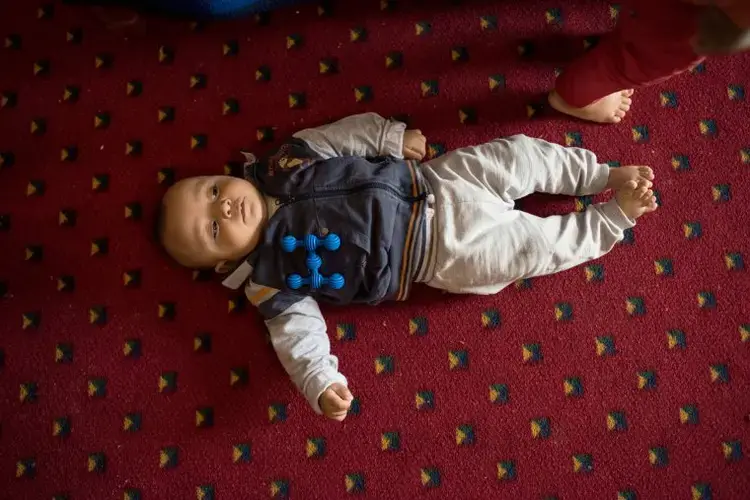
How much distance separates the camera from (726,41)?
687 mm

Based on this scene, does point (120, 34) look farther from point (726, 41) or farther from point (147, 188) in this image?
point (726, 41)

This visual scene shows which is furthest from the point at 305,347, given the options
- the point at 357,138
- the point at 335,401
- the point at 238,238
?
the point at 357,138

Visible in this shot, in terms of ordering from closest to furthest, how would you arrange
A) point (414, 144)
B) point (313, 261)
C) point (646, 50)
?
point (646, 50), point (313, 261), point (414, 144)

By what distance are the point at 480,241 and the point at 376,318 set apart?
23 cm

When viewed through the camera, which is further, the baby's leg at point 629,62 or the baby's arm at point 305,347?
the baby's arm at point 305,347

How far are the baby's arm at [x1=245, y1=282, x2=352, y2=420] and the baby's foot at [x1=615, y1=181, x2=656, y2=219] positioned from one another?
1.77ft

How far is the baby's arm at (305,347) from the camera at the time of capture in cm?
90

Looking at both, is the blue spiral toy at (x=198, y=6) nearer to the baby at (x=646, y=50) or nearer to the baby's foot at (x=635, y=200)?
the baby at (x=646, y=50)

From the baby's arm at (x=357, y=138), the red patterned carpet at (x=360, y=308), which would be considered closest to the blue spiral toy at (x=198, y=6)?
the red patterned carpet at (x=360, y=308)


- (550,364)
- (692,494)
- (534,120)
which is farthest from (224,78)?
(692,494)

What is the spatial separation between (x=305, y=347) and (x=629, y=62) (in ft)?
2.14

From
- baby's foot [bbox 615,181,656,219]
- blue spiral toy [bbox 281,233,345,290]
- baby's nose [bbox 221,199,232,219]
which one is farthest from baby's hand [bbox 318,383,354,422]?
baby's foot [bbox 615,181,656,219]

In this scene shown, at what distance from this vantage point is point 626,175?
0.98m

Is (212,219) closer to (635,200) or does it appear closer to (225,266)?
(225,266)
